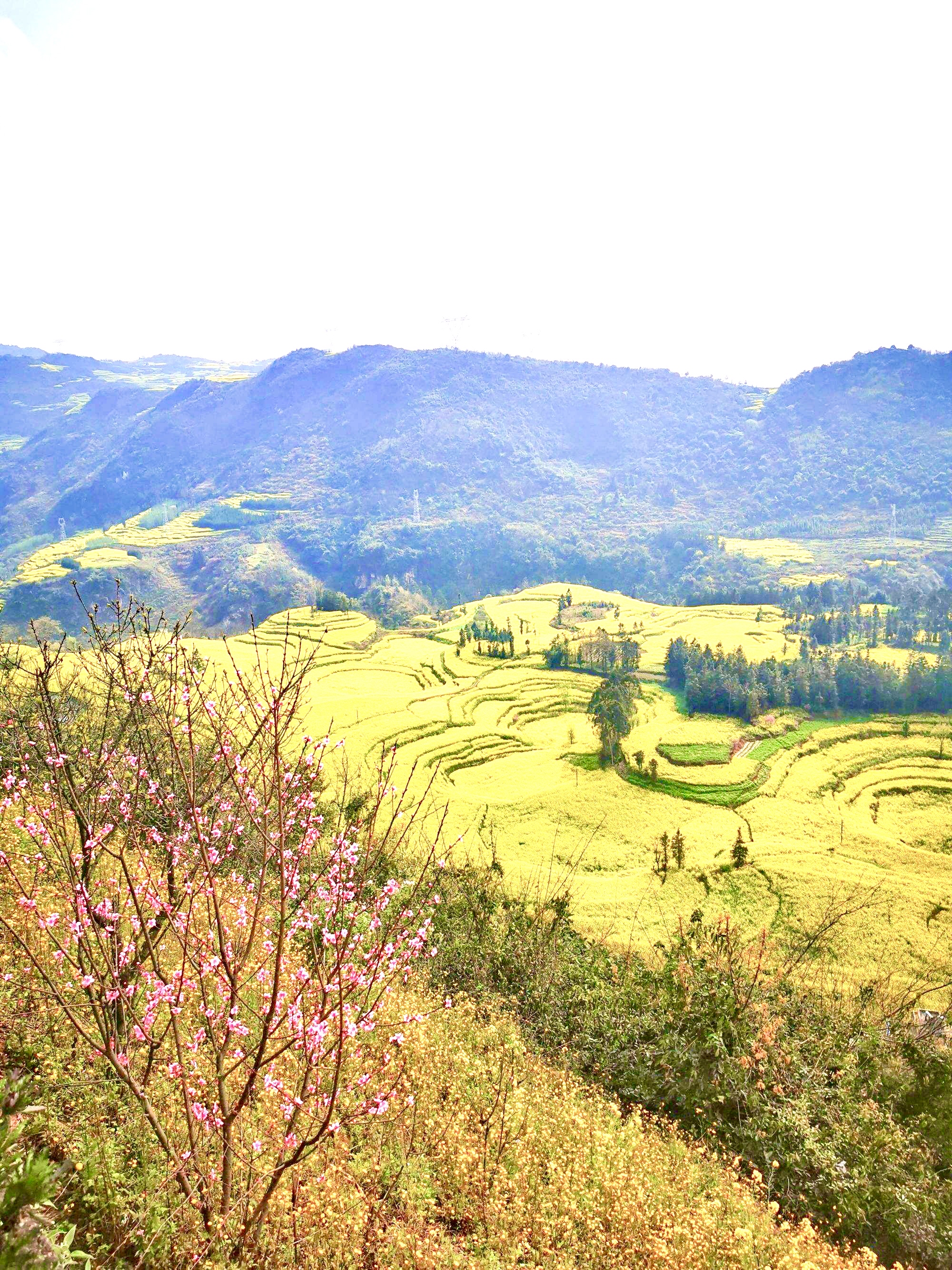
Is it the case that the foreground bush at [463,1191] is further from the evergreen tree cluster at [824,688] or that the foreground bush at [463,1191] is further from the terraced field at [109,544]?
the terraced field at [109,544]

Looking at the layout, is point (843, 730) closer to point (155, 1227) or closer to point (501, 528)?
point (155, 1227)

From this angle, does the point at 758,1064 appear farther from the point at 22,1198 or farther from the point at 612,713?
the point at 612,713

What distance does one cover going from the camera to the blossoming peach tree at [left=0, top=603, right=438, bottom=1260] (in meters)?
4.27

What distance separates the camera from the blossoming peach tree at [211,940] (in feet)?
14.0

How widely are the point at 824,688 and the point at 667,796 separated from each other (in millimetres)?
20722

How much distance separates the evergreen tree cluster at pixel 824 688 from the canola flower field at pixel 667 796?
1.96m

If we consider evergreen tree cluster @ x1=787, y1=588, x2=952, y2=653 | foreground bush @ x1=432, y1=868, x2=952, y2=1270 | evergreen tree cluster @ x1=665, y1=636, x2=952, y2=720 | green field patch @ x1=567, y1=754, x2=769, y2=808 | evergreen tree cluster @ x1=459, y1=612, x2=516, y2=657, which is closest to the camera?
foreground bush @ x1=432, y1=868, x2=952, y2=1270

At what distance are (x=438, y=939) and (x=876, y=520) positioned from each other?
613 ft

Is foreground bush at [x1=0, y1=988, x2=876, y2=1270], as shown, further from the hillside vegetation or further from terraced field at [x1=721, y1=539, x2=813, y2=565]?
terraced field at [x1=721, y1=539, x2=813, y2=565]

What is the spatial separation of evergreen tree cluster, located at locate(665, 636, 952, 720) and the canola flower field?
196 centimetres

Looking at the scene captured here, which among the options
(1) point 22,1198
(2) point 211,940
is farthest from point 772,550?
(1) point 22,1198

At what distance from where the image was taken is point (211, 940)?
6527 mm

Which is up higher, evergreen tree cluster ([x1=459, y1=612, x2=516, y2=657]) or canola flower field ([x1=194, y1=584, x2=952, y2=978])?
evergreen tree cluster ([x1=459, y1=612, x2=516, y2=657])

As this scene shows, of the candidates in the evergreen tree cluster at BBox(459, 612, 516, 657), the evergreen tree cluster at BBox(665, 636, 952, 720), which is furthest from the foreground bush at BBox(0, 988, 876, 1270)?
the evergreen tree cluster at BBox(459, 612, 516, 657)
